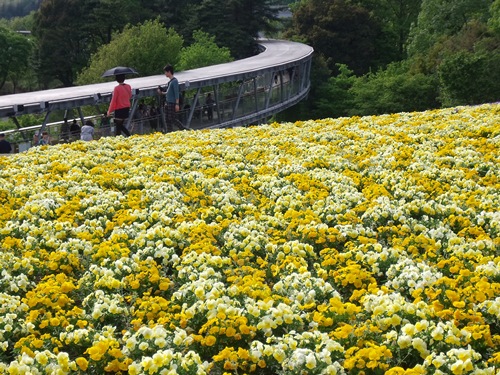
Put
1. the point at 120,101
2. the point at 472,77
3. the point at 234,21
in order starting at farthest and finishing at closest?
the point at 234,21
the point at 472,77
the point at 120,101

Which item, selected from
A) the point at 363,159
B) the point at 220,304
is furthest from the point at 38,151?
the point at 220,304

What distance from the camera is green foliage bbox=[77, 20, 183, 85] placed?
164 feet

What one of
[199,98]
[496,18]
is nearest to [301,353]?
[199,98]

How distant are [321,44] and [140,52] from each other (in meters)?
20.8

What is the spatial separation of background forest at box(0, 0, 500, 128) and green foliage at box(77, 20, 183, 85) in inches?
3.1

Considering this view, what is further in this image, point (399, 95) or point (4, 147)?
point (399, 95)

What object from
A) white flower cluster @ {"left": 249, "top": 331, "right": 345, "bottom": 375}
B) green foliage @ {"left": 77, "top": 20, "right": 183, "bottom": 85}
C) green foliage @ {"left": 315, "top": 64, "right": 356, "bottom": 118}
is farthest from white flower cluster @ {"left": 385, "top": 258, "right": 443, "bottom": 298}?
green foliage @ {"left": 315, "top": 64, "right": 356, "bottom": 118}

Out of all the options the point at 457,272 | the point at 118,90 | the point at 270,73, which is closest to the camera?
the point at 457,272

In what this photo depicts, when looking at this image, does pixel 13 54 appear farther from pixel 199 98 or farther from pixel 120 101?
pixel 120 101

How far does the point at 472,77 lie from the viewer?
42.1 meters

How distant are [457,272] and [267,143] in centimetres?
801

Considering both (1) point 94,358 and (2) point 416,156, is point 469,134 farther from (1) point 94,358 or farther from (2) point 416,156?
(1) point 94,358

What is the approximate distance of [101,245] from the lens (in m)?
7.73

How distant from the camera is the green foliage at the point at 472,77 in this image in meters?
42.0
